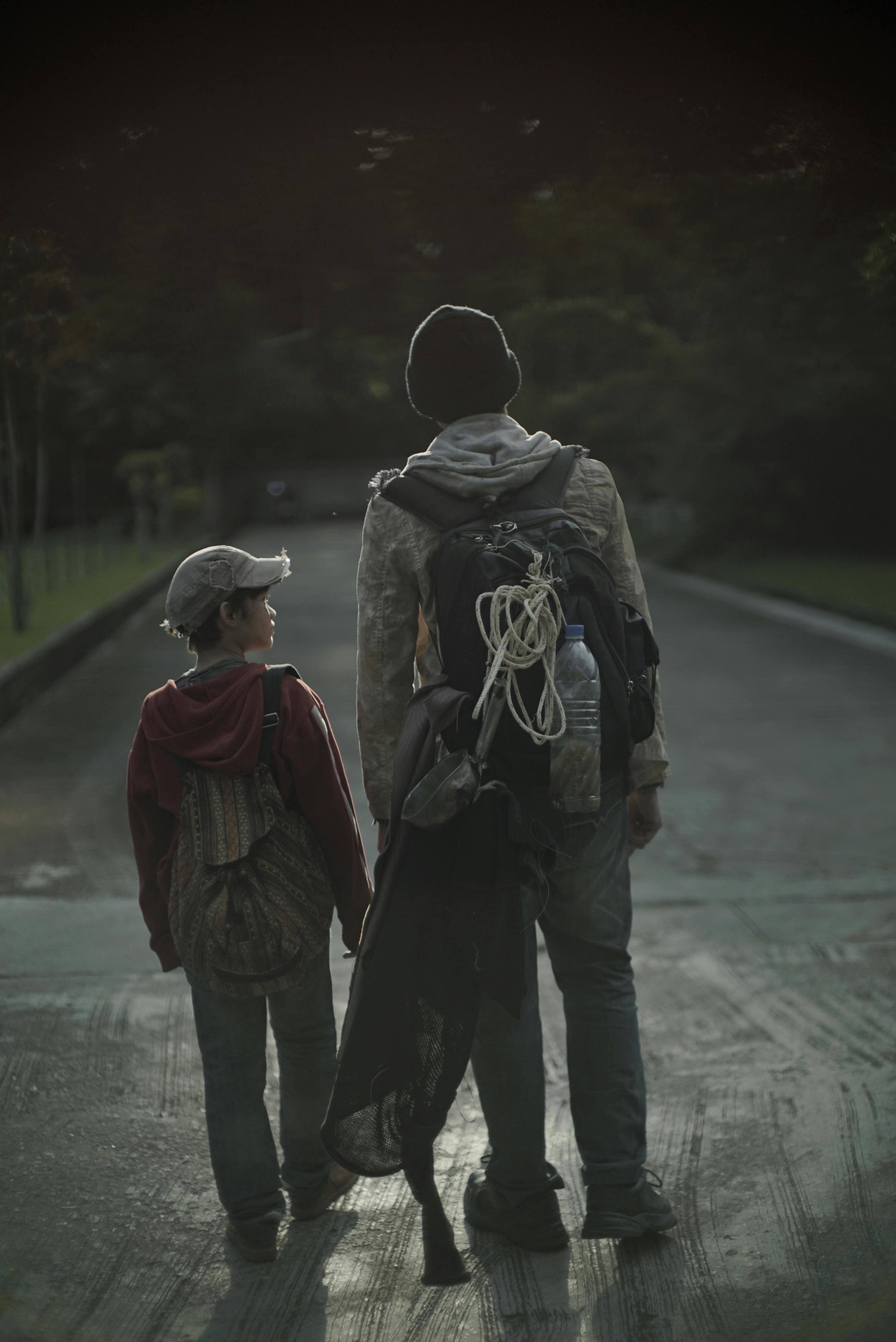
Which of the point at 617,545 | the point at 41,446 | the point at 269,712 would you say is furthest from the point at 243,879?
the point at 41,446

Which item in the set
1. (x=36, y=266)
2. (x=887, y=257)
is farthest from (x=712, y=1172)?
(x=36, y=266)

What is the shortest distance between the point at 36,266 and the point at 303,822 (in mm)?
1962

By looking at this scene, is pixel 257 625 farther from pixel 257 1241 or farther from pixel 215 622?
pixel 257 1241

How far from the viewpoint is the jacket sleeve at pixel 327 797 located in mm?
2834

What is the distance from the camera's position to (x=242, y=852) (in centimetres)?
281

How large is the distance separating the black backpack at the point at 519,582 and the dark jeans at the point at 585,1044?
19 cm

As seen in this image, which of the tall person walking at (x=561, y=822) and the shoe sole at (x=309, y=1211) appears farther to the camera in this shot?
the shoe sole at (x=309, y=1211)

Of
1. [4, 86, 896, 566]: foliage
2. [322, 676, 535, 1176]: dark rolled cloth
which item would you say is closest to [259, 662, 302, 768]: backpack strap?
[322, 676, 535, 1176]: dark rolled cloth

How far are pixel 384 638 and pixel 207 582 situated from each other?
373 mm

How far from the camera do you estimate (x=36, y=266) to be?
395cm

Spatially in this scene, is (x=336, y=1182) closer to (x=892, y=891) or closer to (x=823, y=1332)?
(x=823, y=1332)

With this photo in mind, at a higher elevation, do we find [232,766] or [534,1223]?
[232,766]

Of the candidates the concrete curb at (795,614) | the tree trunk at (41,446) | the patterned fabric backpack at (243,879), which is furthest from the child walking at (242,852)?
the tree trunk at (41,446)

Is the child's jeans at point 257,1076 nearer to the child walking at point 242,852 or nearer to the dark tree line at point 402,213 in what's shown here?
the child walking at point 242,852
